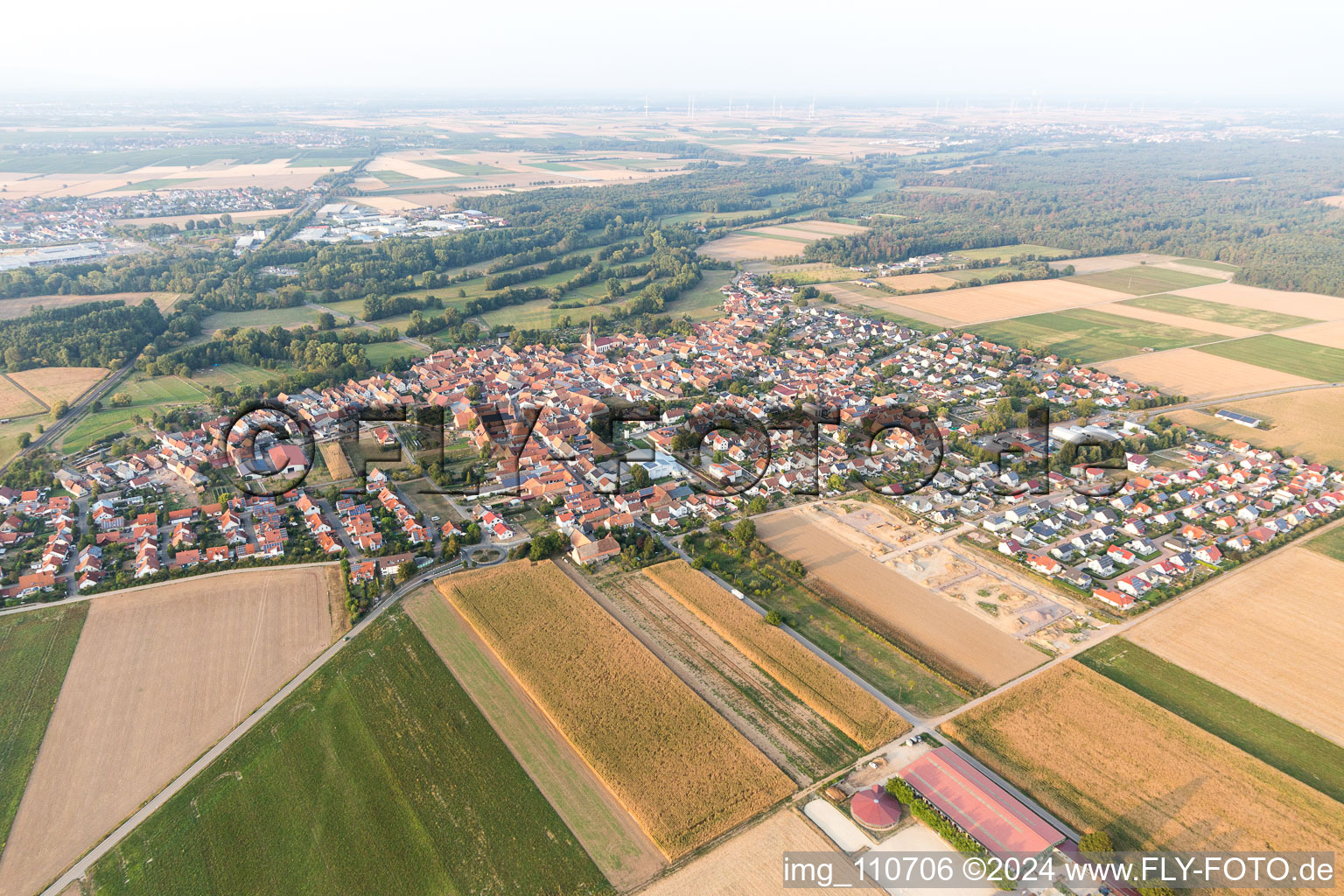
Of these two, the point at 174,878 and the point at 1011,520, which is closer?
the point at 174,878

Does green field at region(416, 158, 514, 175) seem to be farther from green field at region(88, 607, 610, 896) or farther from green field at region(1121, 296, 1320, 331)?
green field at region(88, 607, 610, 896)

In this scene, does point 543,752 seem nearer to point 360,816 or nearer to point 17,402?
point 360,816

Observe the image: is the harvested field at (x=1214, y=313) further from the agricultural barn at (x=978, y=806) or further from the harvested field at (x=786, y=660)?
the agricultural barn at (x=978, y=806)

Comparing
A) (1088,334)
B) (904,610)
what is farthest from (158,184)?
(904,610)

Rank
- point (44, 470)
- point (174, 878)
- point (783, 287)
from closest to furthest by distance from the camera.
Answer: point (174, 878), point (44, 470), point (783, 287)

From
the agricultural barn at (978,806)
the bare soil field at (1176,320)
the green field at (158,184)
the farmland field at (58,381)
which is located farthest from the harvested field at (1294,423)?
the green field at (158,184)

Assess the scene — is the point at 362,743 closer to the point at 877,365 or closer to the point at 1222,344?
the point at 877,365

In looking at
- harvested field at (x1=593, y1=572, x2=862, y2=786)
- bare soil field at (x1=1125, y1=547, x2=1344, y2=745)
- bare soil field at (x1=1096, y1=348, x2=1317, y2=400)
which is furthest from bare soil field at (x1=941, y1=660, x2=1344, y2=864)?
bare soil field at (x1=1096, y1=348, x2=1317, y2=400)

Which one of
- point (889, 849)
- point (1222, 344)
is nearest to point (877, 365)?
point (1222, 344)
